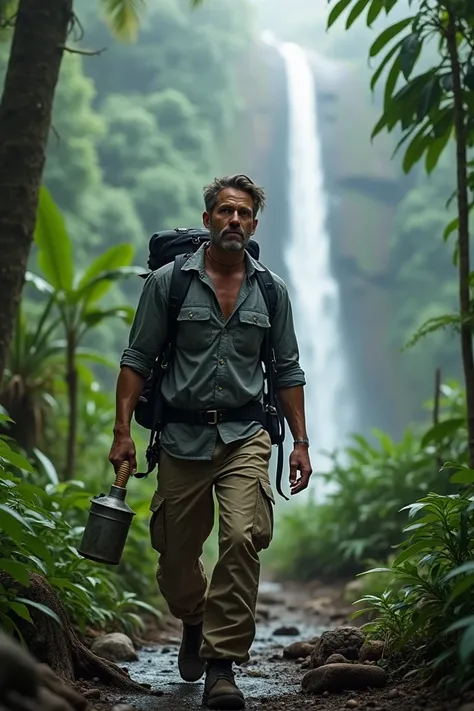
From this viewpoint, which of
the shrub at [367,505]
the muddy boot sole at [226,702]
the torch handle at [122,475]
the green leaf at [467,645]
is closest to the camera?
the green leaf at [467,645]

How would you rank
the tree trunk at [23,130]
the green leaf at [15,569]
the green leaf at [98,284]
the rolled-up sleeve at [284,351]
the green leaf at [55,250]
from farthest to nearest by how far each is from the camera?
the green leaf at [55,250] < the green leaf at [98,284] < the tree trunk at [23,130] < the rolled-up sleeve at [284,351] < the green leaf at [15,569]

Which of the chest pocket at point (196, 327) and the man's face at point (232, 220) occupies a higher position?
the man's face at point (232, 220)

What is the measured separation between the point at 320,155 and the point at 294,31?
11767 mm

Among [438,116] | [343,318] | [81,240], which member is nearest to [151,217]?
[81,240]

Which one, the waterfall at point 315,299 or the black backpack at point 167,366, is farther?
the waterfall at point 315,299

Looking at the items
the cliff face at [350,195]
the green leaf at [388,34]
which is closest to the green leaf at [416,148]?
the green leaf at [388,34]

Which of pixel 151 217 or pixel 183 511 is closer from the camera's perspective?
pixel 183 511

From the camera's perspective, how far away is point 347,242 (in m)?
30.7

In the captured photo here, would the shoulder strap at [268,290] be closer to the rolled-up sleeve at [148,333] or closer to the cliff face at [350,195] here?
the rolled-up sleeve at [148,333]

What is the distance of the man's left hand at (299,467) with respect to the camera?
11.7 ft

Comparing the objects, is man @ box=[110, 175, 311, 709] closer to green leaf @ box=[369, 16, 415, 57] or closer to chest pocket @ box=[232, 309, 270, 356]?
chest pocket @ box=[232, 309, 270, 356]

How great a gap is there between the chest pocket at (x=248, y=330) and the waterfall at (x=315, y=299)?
22.8m

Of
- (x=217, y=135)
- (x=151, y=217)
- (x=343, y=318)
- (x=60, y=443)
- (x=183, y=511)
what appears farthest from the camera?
(x=217, y=135)

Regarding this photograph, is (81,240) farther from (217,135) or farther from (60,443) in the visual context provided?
(60,443)
